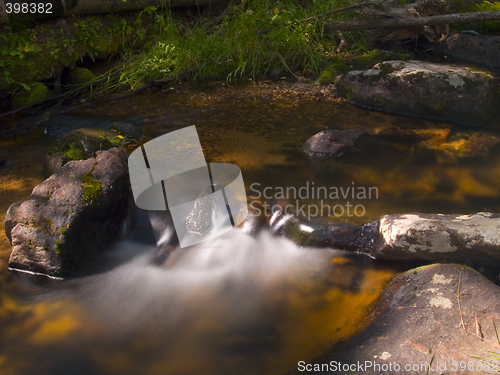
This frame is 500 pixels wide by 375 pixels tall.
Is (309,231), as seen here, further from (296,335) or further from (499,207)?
(499,207)

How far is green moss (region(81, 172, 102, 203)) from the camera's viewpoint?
3.31m

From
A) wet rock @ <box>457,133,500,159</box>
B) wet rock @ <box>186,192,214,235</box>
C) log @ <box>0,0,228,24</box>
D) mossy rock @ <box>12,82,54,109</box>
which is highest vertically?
log @ <box>0,0,228,24</box>

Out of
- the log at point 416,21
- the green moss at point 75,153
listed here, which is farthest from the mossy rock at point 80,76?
the log at point 416,21

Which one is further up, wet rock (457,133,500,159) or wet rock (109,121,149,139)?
wet rock (109,121,149,139)

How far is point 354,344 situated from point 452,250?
40.9 inches

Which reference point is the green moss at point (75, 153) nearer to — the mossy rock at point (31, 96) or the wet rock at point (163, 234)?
the wet rock at point (163, 234)

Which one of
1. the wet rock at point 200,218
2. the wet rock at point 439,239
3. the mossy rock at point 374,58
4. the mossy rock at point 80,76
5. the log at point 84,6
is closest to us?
the wet rock at point 439,239

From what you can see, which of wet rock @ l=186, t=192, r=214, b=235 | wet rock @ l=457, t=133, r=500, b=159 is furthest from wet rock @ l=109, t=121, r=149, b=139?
wet rock @ l=457, t=133, r=500, b=159

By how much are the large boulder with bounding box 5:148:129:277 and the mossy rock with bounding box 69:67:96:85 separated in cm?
324

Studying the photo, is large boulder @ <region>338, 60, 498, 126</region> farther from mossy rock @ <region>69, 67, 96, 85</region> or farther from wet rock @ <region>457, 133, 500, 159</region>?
mossy rock @ <region>69, 67, 96, 85</region>

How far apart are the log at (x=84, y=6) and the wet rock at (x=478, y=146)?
4942mm

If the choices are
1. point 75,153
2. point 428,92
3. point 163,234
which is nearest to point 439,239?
Result: point 163,234

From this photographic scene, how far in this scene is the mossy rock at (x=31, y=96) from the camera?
5.77 m

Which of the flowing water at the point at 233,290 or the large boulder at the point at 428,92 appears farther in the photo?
the large boulder at the point at 428,92
